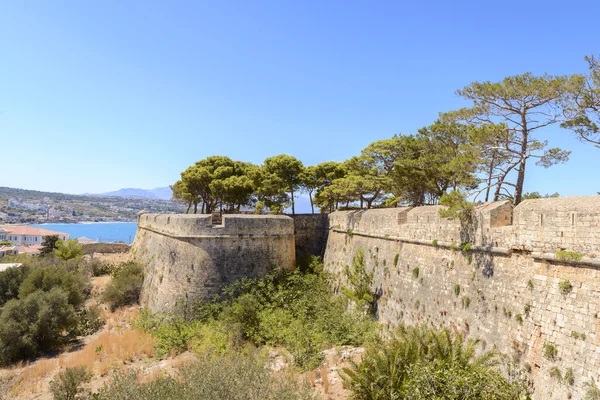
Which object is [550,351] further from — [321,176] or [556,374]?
[321,176]

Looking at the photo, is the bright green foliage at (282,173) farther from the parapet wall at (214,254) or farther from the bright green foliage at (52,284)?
the bright green foliage at (52,284)

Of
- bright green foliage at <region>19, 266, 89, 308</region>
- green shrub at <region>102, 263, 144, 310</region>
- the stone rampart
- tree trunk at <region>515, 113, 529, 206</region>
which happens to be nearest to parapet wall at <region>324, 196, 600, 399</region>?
tree trunk at <region>515, 113, 529, 206</region>

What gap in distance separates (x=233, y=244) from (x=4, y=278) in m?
14.6

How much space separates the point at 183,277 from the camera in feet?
51.9

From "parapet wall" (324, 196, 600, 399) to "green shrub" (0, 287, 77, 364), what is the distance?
563 inches

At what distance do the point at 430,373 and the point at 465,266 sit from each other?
379cm

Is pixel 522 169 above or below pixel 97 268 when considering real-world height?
above

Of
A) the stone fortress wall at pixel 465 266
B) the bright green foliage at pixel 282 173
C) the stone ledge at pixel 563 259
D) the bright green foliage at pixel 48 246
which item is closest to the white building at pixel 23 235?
the bright green foliage at pixel 48 246

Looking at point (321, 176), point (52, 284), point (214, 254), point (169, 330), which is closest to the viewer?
point (169, 330)

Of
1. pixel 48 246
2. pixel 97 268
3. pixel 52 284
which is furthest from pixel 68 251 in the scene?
pixel 52 284

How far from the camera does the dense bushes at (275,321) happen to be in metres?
11.7

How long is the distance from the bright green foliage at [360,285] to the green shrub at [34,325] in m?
13.0

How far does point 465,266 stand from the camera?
8961 millimetres

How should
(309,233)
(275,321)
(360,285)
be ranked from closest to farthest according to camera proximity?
(360,285) → (275,321) → (309,233)
